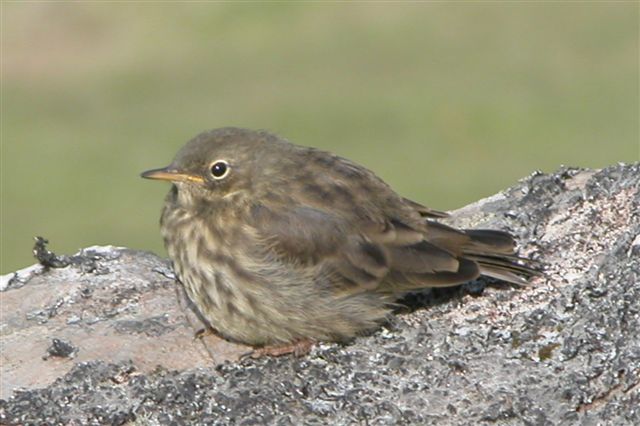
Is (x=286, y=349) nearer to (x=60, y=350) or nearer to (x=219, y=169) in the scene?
(x=60, y=350)

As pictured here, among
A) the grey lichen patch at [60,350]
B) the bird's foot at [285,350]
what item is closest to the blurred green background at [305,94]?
the bird's foot at [285,350]

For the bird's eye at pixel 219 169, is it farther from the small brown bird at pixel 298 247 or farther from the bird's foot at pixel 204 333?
the bird's foot at pixel 204 333

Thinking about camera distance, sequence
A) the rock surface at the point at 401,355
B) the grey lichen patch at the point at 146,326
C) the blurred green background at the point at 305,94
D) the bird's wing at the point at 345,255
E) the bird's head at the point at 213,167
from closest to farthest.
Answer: the rock surface at the point at 401,355 → the grey lichen patch at the point at 146,326 → the bird's wing at the point at 345,255 → the bird's head at the point at 213,167 → the blurred green background at the point at 305,94

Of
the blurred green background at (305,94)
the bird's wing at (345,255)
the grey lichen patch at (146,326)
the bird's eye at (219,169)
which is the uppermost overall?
the blurred green background at (305,94)

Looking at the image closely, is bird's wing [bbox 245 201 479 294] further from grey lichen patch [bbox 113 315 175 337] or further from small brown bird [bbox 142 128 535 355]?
grey lichen patch [bbox 113 315 175 337]

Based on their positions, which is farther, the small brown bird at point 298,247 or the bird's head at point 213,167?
the bird's head at point 213,167

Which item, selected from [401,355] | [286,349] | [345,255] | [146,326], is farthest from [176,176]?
[401,355]

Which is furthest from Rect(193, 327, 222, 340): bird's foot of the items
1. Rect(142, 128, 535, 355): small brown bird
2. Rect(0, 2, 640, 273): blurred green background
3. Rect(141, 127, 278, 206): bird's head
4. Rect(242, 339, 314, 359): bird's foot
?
Rect(0, 2, 640, 273): blurred green background

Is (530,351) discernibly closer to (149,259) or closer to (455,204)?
(149,259)

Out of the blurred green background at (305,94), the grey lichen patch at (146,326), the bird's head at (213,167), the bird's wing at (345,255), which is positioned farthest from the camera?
the blurred green background at (305,94)

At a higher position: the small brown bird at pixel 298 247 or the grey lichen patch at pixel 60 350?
the small brown bird at pixel 298 247
